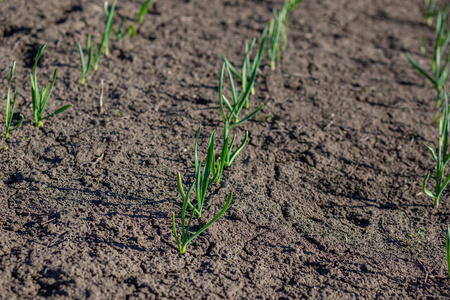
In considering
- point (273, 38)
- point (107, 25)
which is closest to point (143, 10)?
point (107, 25)

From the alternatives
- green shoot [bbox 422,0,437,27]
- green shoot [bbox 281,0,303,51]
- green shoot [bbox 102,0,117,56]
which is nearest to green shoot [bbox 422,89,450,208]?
green shoot [bbox 281,0,303,51]

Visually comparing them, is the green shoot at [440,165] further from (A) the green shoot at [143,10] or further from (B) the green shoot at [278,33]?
(A) the green shoot at [143,10]

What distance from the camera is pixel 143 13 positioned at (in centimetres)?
318

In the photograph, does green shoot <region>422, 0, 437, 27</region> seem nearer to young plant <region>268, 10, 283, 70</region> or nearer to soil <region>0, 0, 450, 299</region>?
soil <region>0, 0, 450, 299</region>

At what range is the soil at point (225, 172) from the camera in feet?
5.76

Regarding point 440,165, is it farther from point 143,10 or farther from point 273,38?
point 143,10

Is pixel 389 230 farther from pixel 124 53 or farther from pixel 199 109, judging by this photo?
pixel 124 53

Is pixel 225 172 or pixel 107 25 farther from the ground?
pixel 107 25

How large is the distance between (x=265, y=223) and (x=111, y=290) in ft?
2.46

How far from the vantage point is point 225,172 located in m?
2.26

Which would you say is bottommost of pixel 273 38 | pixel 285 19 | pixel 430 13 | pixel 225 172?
pixel 225 172

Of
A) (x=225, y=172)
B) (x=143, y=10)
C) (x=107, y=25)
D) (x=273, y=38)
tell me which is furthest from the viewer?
(x=143, y=10)

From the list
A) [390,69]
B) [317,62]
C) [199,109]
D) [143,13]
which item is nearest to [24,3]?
[143,13]

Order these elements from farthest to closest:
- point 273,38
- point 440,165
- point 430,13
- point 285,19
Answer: point 430,13, point 285,19, point 273,38, point 440,165
